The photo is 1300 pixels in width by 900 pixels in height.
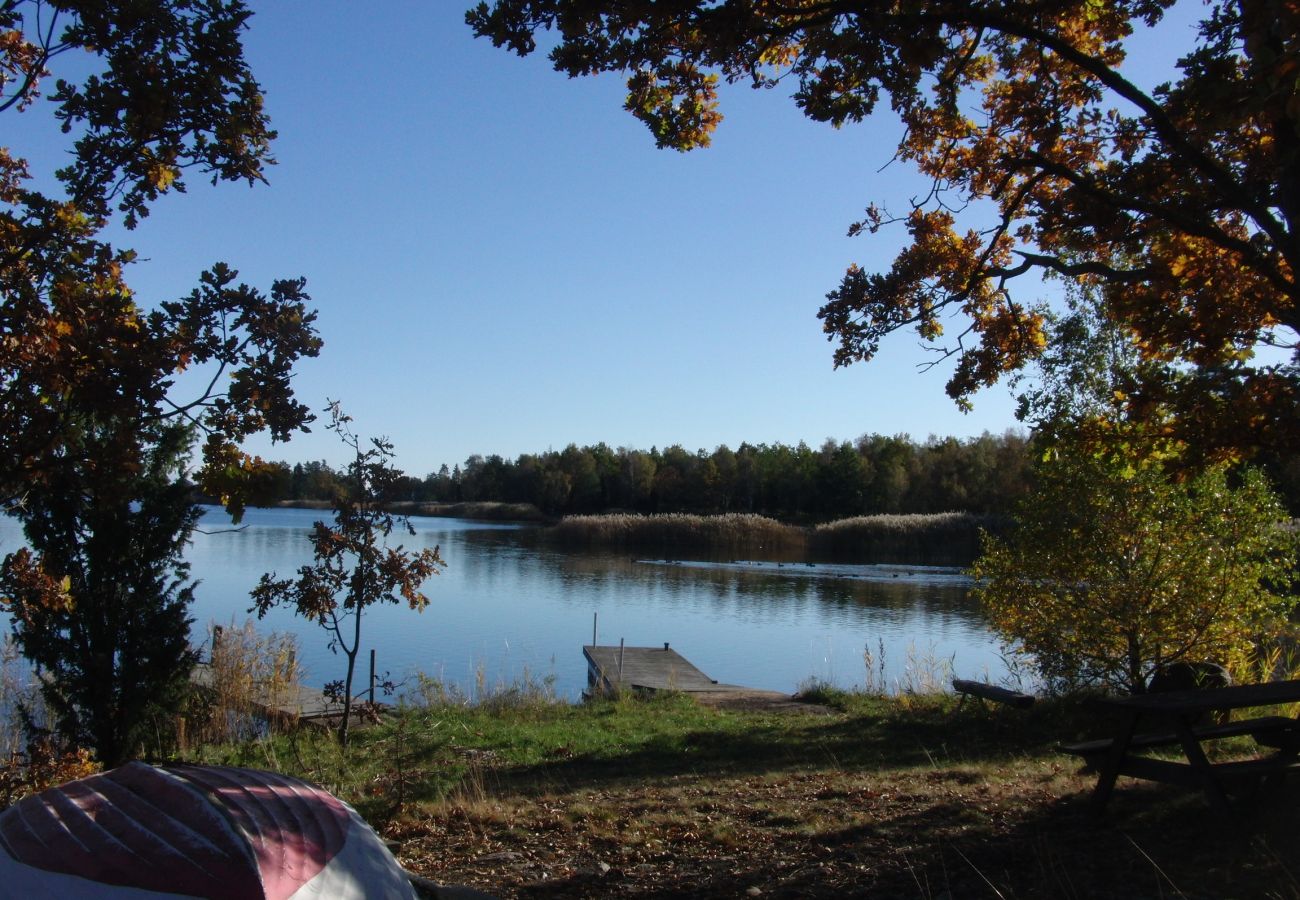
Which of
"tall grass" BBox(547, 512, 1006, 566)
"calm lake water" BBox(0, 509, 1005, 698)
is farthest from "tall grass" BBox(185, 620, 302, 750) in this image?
"tall grass" BBox(547, 512, 1006, 566)

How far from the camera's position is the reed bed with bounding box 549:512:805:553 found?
53.2 meters

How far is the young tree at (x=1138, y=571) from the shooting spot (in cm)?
997

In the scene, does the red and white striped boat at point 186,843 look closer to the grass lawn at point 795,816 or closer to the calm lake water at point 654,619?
the grass lawn at point 795,816

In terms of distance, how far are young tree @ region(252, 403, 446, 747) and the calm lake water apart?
3260mm

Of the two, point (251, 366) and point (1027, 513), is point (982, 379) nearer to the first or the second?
point (1027, 513)

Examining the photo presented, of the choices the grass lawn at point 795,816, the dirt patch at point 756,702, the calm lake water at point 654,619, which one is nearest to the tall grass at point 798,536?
the calm lake water at point 654,619

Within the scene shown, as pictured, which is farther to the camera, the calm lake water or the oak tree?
the calm lake water

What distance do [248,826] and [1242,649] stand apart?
34.8ft

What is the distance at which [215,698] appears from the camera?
429 inches

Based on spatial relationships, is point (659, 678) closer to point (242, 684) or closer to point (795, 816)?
point (242, 684)

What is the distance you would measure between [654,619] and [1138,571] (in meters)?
16.7

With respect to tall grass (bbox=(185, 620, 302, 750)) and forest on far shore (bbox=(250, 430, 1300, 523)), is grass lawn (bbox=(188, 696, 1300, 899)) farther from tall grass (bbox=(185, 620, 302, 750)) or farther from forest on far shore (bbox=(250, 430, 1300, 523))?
forest on far shore (bbox=(250, 430, 1300, 523))

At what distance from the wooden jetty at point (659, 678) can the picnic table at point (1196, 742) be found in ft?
25.6

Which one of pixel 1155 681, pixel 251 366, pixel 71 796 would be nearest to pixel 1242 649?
pixel 1155 681
